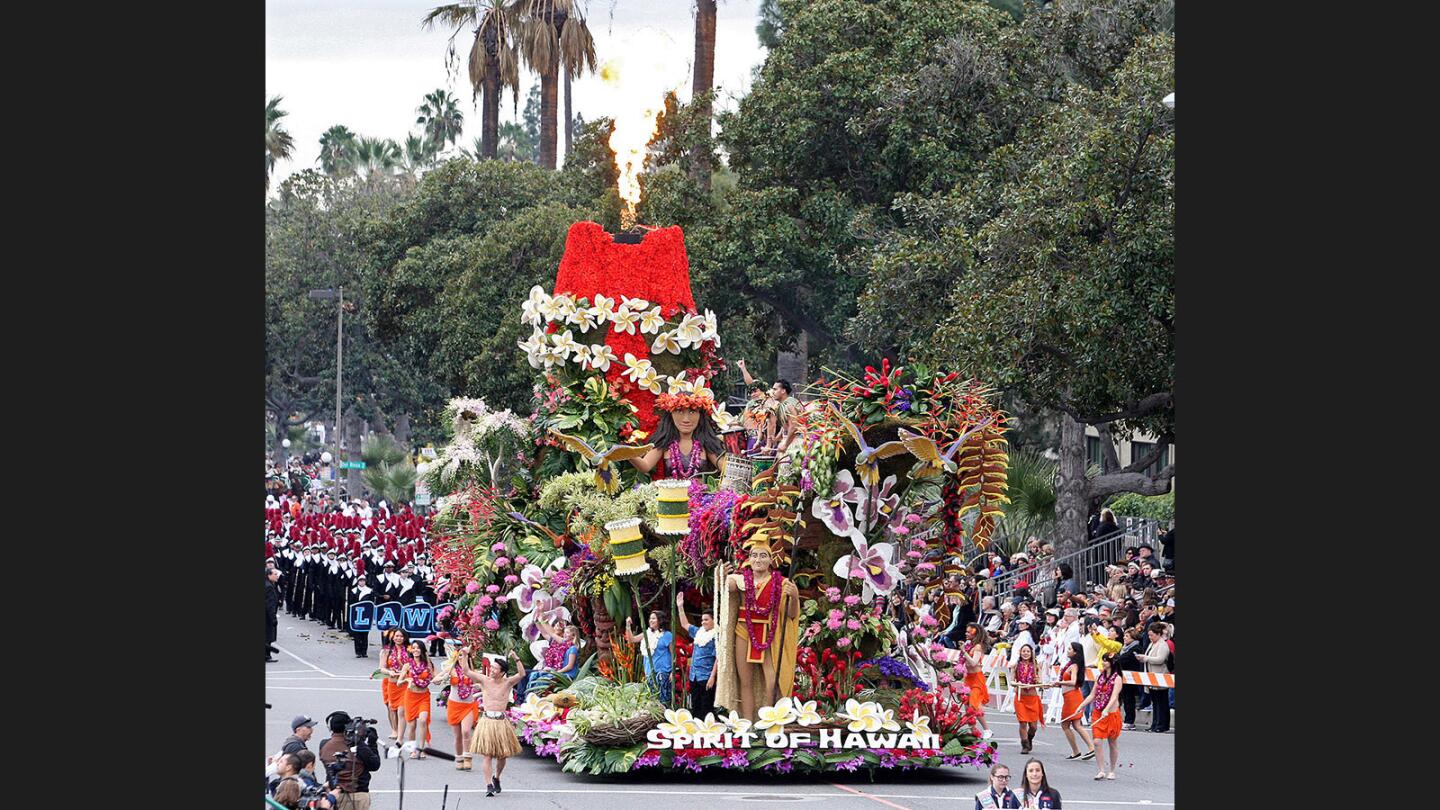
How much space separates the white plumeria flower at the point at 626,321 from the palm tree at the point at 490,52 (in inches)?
1550

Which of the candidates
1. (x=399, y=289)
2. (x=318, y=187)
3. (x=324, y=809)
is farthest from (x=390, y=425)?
(x=324, y=809)

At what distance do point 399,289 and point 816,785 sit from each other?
3825 cm

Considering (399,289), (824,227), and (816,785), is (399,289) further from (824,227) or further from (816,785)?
(816,785)

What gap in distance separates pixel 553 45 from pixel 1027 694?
4079cm

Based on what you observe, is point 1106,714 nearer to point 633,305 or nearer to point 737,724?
point 737,724

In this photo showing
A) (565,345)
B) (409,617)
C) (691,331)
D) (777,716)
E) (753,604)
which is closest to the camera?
(753,604)

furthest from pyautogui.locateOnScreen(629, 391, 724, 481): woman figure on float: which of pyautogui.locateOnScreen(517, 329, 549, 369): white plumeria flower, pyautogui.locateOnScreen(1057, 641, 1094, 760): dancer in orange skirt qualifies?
pyautogui.locateOnScreen(1057, 641, 1094, 760): dancer in orange skirt

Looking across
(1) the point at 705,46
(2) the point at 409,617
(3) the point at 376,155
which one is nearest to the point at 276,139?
(3) the point at 376,155

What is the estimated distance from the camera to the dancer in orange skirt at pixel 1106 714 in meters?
21.4

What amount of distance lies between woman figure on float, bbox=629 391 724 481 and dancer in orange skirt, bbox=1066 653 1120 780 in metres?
5.01

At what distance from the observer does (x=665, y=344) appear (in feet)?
80.6

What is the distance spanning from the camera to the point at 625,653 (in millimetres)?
22250

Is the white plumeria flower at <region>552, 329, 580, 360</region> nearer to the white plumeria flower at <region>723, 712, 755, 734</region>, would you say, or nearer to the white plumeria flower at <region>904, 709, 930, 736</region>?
the white plumeria flower at <region>723, 712, 755, 734</region>

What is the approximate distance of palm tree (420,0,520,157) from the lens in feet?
206
